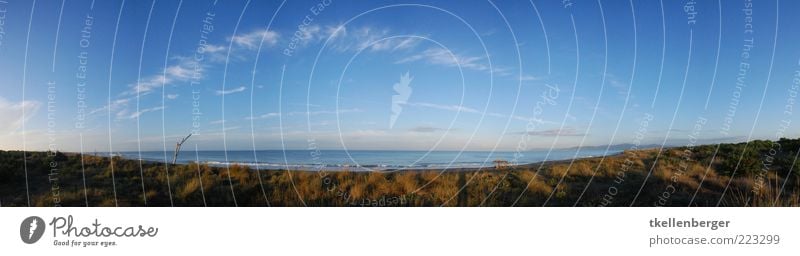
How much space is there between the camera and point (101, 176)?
9.11 m

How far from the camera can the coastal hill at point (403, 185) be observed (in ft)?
26.9

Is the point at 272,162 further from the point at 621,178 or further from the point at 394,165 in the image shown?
the point at 621,178

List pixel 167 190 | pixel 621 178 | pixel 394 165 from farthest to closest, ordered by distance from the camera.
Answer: pixel 394 165, pixel 621 178, pixel 167 190

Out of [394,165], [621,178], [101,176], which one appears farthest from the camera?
[394,165]

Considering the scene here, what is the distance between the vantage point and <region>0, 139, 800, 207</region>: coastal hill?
820cm

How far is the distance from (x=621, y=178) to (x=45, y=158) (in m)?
10.8

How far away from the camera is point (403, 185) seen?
909cm
